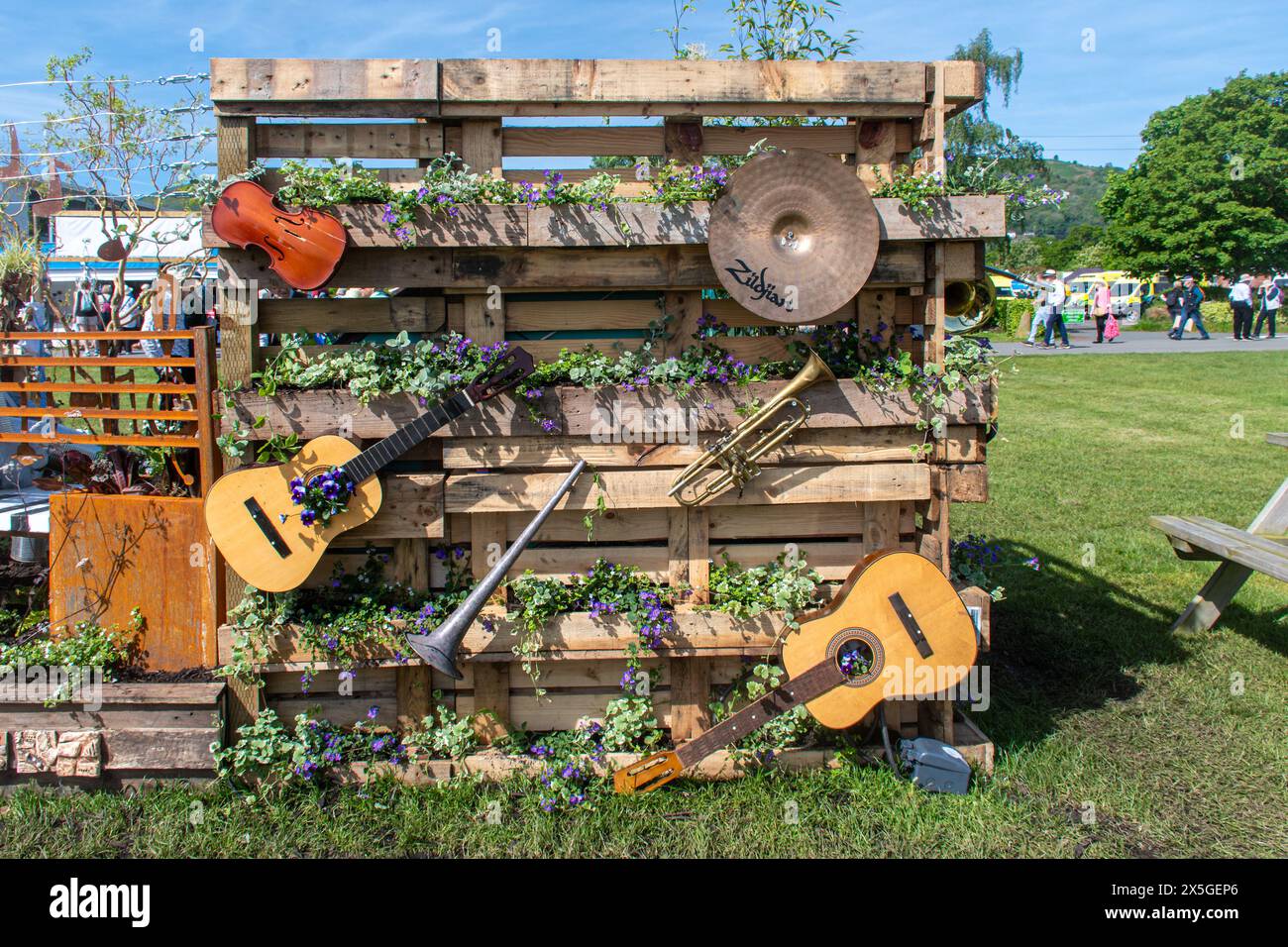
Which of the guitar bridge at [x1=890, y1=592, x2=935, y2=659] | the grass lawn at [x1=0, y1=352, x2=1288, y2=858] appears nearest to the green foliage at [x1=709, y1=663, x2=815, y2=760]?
the grass lawn at [x1=0, y1=352, x2=1288, y2=858]

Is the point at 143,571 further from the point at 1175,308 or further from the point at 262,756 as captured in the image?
the point at 1175,308

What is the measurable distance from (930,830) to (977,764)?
63 cm

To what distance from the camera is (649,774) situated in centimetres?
437

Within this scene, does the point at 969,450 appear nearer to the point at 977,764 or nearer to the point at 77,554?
the point at 977,764

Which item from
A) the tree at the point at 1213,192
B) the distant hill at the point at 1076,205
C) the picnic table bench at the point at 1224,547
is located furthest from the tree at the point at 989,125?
the distant hill at the point at 1076,205

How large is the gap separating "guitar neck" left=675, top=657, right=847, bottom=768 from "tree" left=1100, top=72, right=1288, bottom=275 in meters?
47.7

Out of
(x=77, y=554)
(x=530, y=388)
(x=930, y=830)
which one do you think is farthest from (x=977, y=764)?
(x=77, y=554)

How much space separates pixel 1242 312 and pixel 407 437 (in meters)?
27.3

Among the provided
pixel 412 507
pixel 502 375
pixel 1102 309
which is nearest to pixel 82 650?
pixel 412 507

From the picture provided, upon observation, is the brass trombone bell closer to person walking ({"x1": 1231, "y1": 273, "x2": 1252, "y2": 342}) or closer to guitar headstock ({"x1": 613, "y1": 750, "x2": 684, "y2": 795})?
guitar headstock ({"x1": 613, "y1": 750, "x2": 684, "y2": 795})

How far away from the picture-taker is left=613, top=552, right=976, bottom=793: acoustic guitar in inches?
171

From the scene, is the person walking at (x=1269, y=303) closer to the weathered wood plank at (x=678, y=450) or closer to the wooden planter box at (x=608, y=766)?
the weathered wood plank at (x=678, y=450)

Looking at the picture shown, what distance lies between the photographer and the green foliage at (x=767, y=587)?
4.47 m

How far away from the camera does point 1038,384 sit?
18.5m
